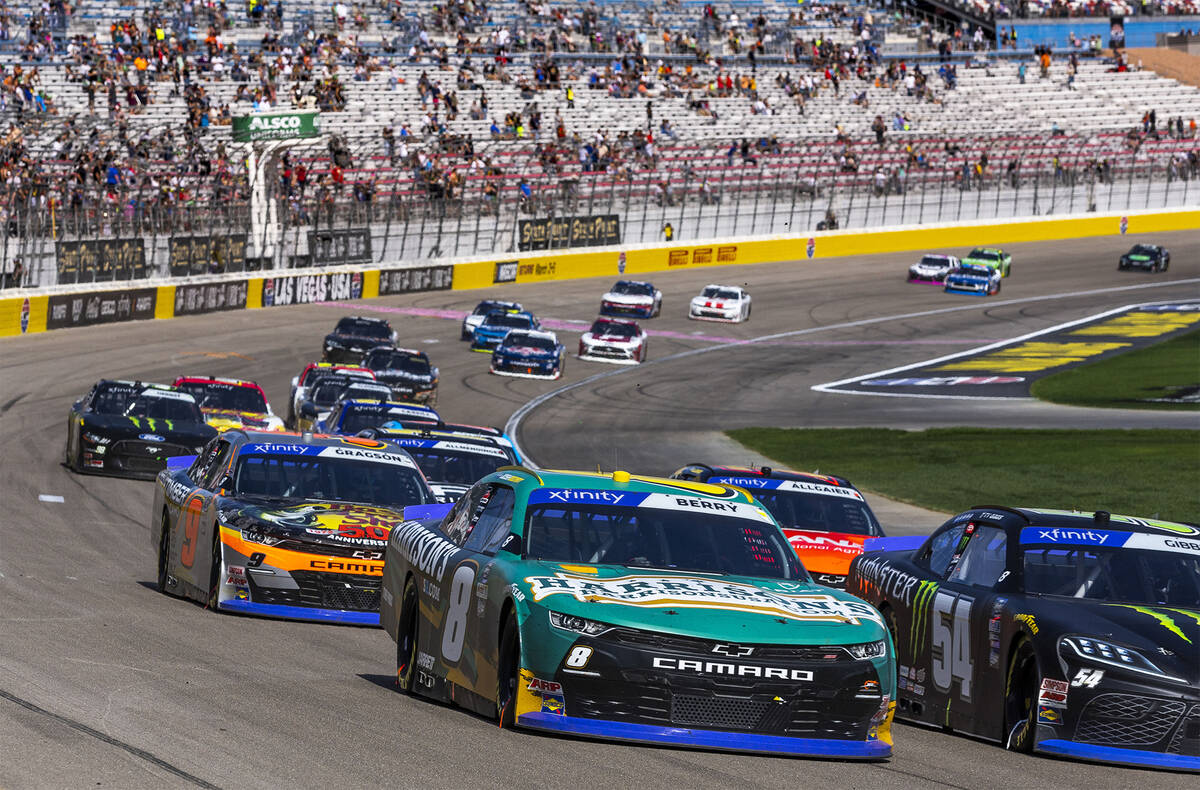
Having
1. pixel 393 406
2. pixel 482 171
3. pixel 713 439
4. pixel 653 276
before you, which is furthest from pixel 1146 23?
pixel 393 406

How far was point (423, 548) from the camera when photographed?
9773 mm

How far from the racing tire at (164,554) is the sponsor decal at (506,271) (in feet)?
142

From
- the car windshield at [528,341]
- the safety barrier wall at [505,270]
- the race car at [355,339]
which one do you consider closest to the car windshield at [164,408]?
the race car at [355,339]

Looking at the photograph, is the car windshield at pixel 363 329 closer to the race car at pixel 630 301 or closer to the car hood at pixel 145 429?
the race car at pixel 630 301

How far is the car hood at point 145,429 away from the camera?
949 inches

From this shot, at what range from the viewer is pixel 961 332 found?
176ft

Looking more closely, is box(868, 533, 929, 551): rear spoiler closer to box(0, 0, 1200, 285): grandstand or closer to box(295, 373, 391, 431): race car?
box(295, 373, 391, 431): race car

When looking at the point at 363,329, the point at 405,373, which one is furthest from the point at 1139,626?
the point at 363,329

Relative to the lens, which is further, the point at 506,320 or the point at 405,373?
the point at 506,320

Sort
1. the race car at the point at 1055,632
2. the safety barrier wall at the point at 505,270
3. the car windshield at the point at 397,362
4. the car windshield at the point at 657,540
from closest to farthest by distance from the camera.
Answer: the race car at the point at 1055,632
the car windshield at the point at 657,540
the car windshield at the point at 397,362
the safety barrier wall at the point at 505,270

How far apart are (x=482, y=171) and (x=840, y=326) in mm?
11954

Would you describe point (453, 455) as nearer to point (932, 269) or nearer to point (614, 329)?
point (614, 329)

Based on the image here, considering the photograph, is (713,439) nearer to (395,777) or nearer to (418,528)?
(418,528)

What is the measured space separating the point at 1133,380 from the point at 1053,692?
3632 centimetres
